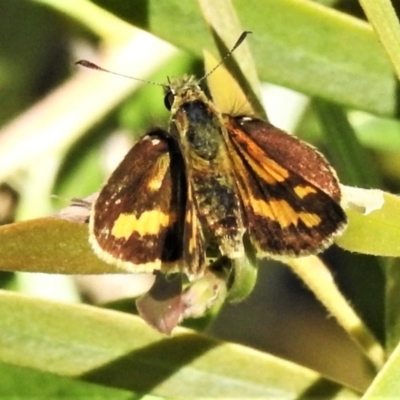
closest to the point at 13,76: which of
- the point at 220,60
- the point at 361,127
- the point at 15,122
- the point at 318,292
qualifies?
the point at 15,122

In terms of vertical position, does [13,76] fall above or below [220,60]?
below

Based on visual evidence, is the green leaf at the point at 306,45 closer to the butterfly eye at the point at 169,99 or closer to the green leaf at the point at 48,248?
the butterfly eye at the point at 169,99

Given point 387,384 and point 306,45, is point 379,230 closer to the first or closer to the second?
point 387,384

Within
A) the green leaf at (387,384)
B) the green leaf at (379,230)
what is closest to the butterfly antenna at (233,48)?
the green leaf at (379,230)

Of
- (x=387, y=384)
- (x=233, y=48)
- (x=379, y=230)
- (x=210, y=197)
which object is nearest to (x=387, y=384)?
(x=387, y=384)

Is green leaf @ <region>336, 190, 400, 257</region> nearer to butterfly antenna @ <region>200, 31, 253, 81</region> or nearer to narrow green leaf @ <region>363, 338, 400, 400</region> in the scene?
narrow green leaf @ <region>363, 338, 400, 400</region>

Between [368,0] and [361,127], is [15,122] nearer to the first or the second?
[361,127]
